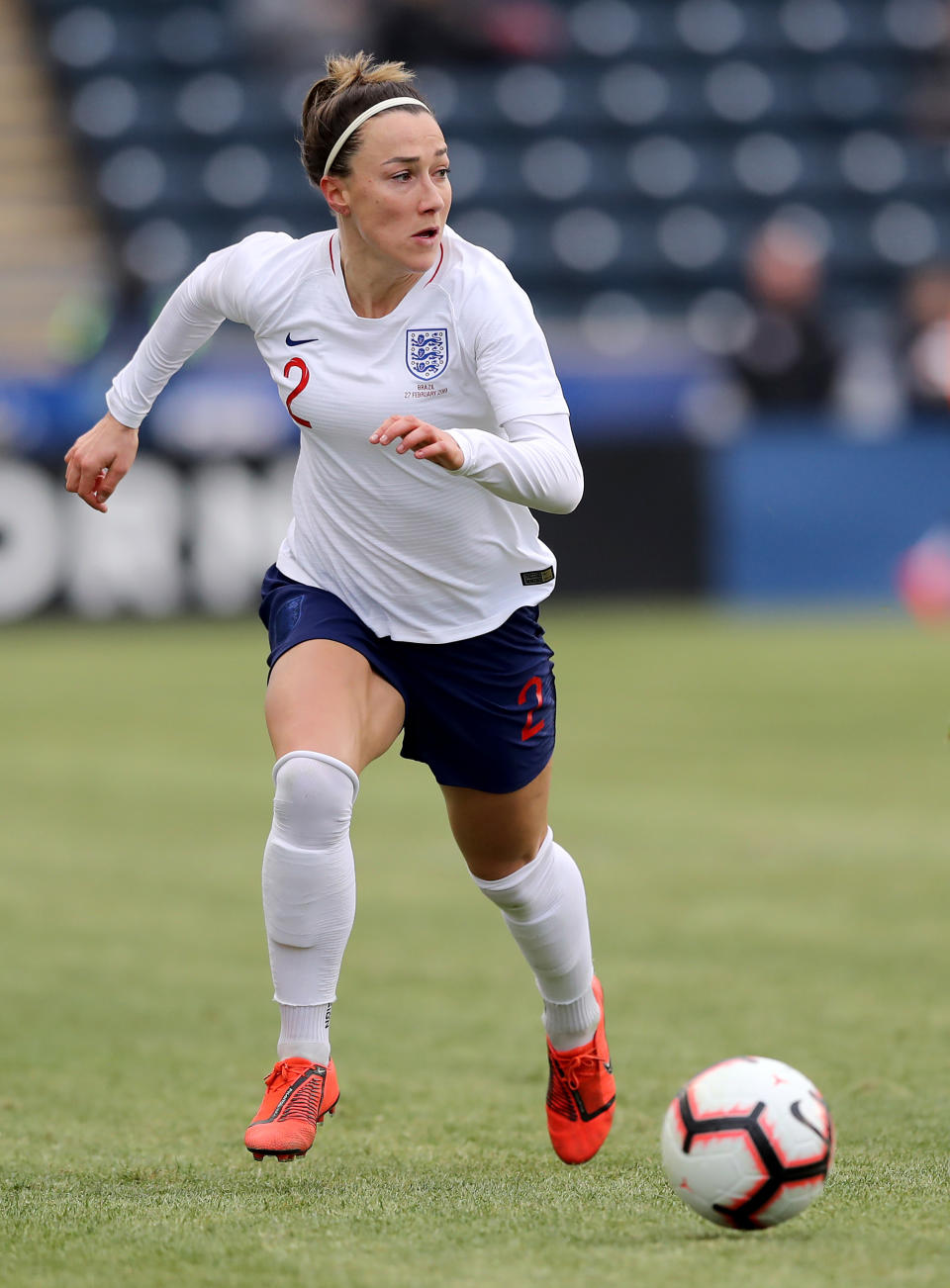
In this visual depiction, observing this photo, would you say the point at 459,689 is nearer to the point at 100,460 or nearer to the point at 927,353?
the point at 100,460

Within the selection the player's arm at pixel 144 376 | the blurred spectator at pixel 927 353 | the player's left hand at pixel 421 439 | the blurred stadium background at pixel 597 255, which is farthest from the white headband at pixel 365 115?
the blurred spectator at pixel 927 353

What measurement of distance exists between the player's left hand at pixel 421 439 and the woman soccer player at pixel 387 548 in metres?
0.16

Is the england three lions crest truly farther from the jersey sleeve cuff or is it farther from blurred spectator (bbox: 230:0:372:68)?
blurred spectator (bbox: 230:0:372:68)

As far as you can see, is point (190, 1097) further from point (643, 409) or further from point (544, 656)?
point (643, 409)

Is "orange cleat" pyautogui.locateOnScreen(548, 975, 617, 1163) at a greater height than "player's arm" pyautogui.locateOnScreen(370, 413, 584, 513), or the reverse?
"player's arm" pyautogui.locateOnScreen(370, 413, 584, 513)

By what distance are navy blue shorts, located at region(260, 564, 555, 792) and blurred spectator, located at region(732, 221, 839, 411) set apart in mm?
11396

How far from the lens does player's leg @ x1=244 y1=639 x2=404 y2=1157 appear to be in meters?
4.05

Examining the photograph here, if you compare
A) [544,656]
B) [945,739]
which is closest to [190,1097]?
[544,656]

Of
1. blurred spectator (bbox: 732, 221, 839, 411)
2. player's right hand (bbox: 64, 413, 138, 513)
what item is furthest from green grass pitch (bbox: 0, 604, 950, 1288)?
blurred spectator (bbox: 732, 221, 839, 411)

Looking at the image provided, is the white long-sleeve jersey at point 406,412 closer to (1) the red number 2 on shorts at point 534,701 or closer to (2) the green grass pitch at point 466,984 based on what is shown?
(1) the red number 2 on shorts at point 534,701

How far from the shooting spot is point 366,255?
4242 mm

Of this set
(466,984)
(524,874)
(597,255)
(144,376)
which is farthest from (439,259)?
(597,255)

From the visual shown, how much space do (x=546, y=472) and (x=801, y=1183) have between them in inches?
55.9

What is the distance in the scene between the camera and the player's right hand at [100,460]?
4566 millimetres
